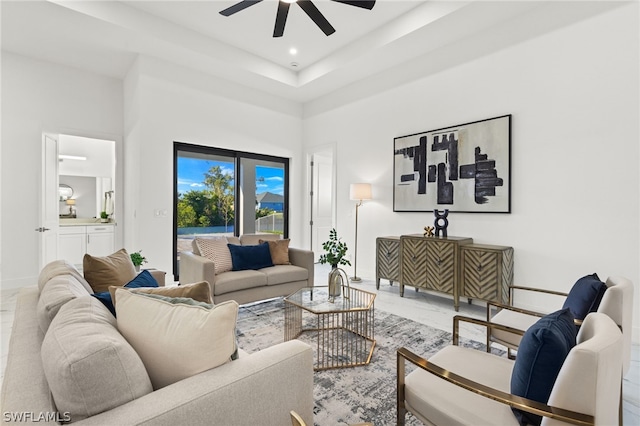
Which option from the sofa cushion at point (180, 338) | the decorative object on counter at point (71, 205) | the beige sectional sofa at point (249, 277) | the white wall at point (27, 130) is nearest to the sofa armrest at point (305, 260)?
Result: the beige sectional sofa at point (249, 277)

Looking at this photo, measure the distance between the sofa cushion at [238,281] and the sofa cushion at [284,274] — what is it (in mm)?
84

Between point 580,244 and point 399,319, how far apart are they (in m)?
1.94

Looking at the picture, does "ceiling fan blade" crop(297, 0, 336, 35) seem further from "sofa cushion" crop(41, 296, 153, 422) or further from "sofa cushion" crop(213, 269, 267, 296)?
"sofa cushion" crop(41, 296, 153, 422)

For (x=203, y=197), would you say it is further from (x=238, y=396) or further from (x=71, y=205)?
(x=238, y=396)

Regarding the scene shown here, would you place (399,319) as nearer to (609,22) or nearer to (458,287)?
(458,287)

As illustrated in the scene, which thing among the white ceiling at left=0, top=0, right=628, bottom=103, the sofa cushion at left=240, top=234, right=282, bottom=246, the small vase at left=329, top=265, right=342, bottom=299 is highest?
the white ceiling at left=0, top=0, right=628, bottom=103

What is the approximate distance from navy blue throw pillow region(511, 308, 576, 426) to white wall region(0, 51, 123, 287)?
5755 mm

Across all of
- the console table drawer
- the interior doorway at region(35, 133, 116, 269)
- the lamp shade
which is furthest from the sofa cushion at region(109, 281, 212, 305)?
the interior doorway at region(35, 133, 116, 269)

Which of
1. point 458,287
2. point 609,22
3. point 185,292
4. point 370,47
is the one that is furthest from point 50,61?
point 609,22

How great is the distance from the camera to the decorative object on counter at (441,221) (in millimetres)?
3955

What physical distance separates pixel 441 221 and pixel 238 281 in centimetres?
266

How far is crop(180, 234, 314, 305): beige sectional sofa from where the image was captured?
10.3 ft

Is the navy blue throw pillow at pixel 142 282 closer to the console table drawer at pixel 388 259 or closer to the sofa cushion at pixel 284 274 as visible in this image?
the sofa cushion at pixel 284 274

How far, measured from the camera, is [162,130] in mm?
4574
